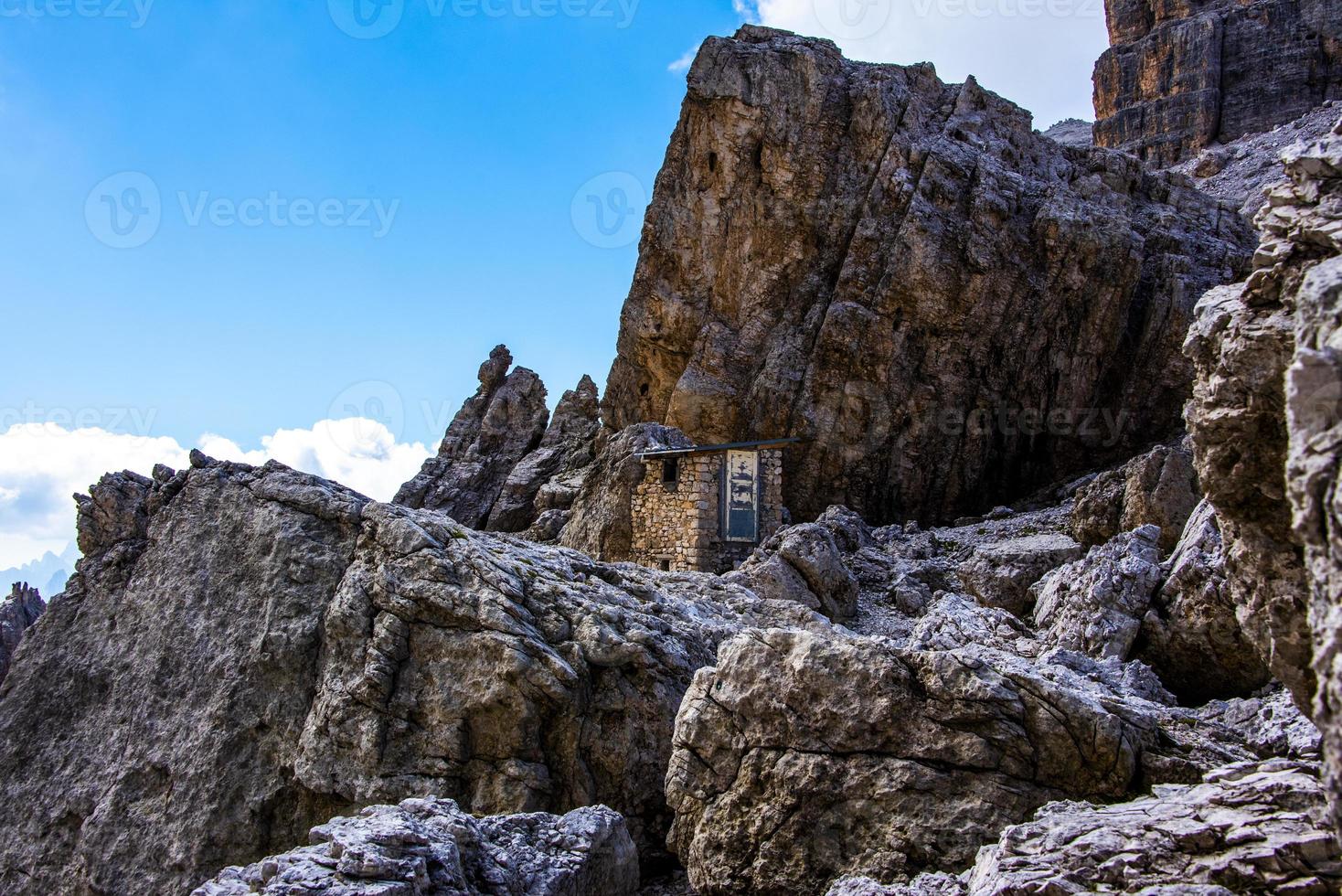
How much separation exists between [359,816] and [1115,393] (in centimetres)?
4591

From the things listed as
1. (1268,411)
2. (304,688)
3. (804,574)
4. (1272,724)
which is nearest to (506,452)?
(804,574)

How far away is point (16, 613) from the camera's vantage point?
39.6m

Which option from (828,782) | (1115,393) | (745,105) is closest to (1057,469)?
(1115,393)

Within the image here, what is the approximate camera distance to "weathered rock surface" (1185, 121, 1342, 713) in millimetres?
5811

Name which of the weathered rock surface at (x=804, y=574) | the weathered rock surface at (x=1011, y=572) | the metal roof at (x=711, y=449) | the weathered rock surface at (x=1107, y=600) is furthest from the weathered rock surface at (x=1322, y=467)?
the metal roof at (x=711, y=449)

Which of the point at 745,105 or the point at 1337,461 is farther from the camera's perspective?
the point at 745,105

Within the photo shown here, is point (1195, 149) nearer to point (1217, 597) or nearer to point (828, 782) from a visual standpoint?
point (1217, 597)

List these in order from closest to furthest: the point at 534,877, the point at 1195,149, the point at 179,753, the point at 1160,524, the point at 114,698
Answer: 1. the point at 534,877
2. the point at 179,753
3. the point at 114,698
4. the point at 1160,524
5. the point at 1195,149

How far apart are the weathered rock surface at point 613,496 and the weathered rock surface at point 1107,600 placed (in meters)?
16.1

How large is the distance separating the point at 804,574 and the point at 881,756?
15.3 m

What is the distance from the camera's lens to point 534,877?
8.33 meters

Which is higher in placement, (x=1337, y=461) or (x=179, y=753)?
(x=1337, y=461)

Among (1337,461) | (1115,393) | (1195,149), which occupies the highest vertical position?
(1195,149)

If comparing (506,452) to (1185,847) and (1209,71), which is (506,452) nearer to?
(1185,847)
